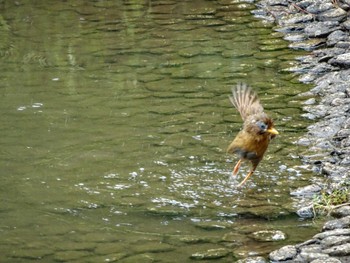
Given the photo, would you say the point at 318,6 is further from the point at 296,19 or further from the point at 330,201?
the point at 330,201

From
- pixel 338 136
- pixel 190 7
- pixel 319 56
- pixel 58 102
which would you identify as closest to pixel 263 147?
pixel 338 136

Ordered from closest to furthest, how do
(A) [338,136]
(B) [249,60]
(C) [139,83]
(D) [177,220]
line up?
1. (D) [177,220]
2. (A) [338,136]
3. (C) [139,83]
4. (B) [249,60]

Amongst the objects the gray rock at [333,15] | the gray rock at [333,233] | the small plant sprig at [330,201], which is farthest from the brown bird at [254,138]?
the gray rock at [333,15]

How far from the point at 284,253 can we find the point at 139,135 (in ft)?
8.36

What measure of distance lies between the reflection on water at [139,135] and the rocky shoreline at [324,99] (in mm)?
151

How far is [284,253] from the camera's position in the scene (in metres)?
5.37

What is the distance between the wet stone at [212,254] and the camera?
5.53 meters

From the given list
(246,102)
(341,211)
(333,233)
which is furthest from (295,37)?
(333,233)

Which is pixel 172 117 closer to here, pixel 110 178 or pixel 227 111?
pixel 227 111

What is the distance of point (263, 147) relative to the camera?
6402mm

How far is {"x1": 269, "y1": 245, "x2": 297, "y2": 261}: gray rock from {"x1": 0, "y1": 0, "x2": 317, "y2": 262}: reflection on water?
15cm

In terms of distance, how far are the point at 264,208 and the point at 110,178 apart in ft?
3.96

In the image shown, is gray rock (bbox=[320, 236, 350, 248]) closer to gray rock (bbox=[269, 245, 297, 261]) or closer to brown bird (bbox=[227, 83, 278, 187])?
gray rock (bbox=[269, 245, 297, 261])

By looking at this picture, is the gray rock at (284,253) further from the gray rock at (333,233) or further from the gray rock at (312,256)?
the gray rock at (333,233)
